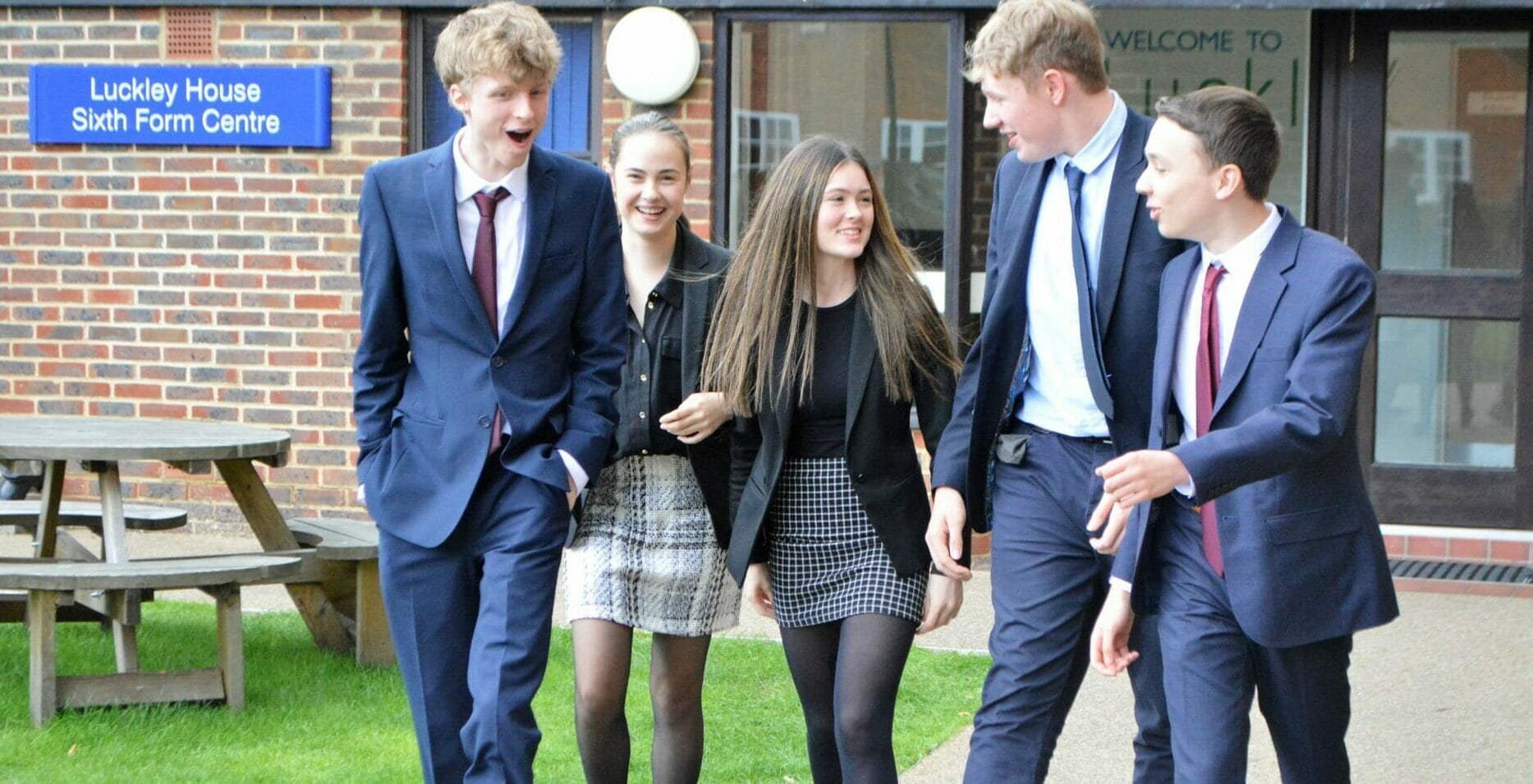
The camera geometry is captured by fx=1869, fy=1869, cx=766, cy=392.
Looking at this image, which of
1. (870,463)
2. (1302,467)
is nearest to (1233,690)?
(1302,467)

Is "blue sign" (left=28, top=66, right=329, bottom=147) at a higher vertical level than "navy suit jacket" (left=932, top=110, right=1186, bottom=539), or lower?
higher

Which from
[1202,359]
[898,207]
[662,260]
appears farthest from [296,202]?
[1202,359]

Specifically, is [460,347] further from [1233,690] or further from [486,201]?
[1233,690]

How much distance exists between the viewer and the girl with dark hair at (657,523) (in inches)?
171

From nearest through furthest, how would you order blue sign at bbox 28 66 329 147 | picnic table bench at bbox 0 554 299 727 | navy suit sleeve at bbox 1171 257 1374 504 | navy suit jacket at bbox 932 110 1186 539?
1. navy suit sleeve at bbox 1171 257 1374 504
2. navy suit jacket at bbox 932 110 1186 539
3. picnic table bench at bbox 0 554 299 727
4. blue sign at bbox 28 66 329 147

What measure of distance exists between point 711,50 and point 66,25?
3.14 meters

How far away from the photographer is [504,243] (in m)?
4.05

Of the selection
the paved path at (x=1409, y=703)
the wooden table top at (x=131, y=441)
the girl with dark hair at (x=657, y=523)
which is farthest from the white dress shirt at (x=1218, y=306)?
the wooden table top at (x=131, y=441)

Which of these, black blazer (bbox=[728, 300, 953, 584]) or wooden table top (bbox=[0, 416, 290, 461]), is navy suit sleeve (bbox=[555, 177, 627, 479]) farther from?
wooden table top (bbox=[0, 416, 290, 461])

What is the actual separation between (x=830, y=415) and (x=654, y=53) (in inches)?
172

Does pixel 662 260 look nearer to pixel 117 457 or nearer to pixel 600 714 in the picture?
pixel 600 714

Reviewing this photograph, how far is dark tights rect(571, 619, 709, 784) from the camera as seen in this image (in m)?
4.31

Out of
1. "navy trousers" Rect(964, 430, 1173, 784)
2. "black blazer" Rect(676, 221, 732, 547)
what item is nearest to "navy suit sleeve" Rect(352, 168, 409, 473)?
"black blazer" Rect(676, 221, 732, 547)

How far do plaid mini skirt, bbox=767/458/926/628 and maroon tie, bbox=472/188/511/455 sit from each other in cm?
69
